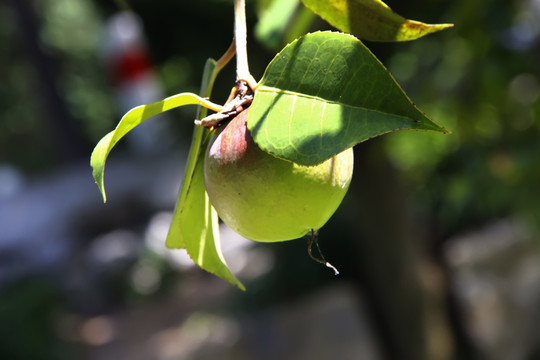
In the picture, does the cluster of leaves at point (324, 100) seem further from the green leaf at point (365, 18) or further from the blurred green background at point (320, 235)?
the blurred green background at point (320, 235)

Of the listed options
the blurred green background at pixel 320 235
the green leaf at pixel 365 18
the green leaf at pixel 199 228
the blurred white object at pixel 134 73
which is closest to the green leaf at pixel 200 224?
the green leaf at pixel 199 228

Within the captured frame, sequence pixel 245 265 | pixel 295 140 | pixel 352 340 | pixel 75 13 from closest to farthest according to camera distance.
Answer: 1. pixel 295 140
2. pixel 352 340
3. pixel 245 265
4. pixel 75 13

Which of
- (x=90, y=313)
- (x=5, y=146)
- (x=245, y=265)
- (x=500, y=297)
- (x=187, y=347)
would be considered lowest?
(x=5, y=146)

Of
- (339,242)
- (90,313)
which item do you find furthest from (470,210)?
(90,313)

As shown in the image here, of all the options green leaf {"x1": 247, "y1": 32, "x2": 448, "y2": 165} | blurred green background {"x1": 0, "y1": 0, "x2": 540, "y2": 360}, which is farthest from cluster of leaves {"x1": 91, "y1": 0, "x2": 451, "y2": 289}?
blurred green background {"x1": 0, "y1": 0, "x2": 540, "y2": 360}

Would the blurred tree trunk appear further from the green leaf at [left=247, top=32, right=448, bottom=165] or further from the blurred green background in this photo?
the green leaf at [left=247, top=32, right=448, bottom=165]

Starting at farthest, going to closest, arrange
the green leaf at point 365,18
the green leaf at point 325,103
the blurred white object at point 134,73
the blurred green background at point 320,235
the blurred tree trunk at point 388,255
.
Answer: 1. the blurred white object at point 134,73
2. the blurred tree trunk at point 388,255
3. the blurred green background at point 320,235
4. the green leaf at point 365,18
5. the green leaf at point 325,103

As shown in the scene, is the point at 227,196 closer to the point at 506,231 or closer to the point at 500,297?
the point at 500,297
